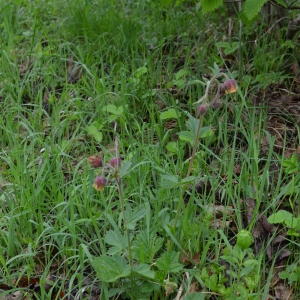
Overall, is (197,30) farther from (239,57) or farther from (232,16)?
(239,57)

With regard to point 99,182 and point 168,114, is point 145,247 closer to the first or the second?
point 99,182

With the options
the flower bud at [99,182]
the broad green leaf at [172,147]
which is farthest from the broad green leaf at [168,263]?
the broad green leaf at [172,147]

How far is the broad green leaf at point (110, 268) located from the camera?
1.93 metres

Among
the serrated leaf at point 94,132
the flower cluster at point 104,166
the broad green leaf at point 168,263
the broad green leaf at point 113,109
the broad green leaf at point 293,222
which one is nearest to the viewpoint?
the flower cluster at point 104,166

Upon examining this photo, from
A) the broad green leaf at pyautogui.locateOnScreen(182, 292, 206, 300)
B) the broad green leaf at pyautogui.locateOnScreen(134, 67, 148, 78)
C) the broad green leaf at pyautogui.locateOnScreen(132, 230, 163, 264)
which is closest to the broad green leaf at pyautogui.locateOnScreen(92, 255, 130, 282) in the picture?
the broad green leaf at pyautogui.locateOnScreen(132, 230, 163, 264)

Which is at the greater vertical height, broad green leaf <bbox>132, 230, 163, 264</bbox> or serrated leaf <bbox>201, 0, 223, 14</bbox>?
serrated leaf <bbox>201, 0, 223, 14</bbox>

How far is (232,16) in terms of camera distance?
161 inches

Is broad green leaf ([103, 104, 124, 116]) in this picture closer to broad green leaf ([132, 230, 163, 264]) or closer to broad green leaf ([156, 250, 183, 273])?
broad green leaf ([132, 230, 163, 264])

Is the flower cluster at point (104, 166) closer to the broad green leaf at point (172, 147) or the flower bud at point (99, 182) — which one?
the flower bud at point (99, 182)

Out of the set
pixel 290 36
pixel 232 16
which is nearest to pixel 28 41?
pixel 232 16

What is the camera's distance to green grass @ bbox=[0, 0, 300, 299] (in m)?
2.11

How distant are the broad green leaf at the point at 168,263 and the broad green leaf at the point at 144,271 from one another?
0.21 feet

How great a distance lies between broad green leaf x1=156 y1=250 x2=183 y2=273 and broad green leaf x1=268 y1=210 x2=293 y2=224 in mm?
534

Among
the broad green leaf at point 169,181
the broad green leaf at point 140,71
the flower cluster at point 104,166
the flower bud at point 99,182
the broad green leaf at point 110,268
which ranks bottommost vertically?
the broad green leaf at point 110,268
